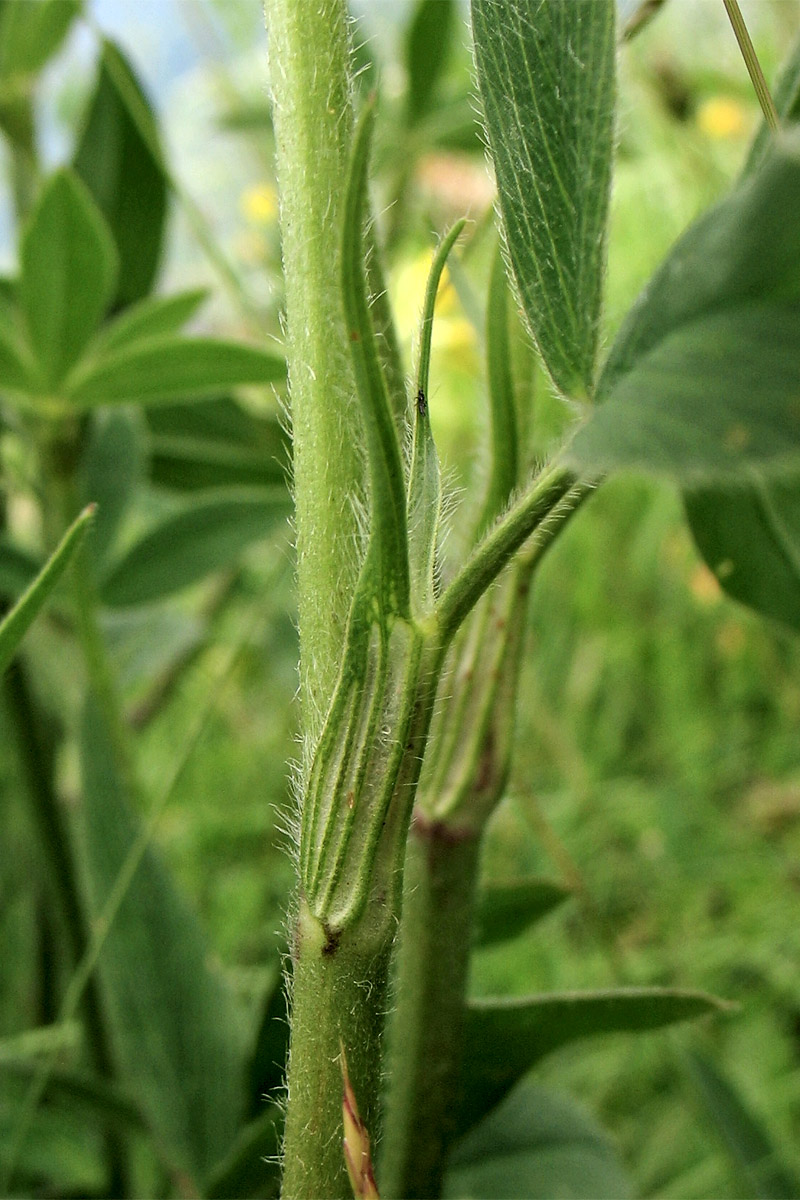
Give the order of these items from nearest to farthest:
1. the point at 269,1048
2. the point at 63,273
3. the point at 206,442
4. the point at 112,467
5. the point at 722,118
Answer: the point at 269,1048 → the point at 63,273 → the point at 112,467 → the point at 206,442 → the point at 722,118

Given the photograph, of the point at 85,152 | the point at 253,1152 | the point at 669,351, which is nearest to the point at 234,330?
the point at 85,152

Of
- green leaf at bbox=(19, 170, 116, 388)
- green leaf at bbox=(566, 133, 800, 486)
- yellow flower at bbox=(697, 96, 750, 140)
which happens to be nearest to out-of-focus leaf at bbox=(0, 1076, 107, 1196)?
green leaf at bbox=(19, 170, 116, 388)

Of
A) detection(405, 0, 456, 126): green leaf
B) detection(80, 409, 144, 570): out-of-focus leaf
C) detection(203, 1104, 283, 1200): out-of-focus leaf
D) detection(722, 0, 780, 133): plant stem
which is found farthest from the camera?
detection(405, 0, 456, 126): green leaf

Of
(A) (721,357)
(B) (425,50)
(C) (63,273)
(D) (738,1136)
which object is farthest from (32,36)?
(D) (738,1136)

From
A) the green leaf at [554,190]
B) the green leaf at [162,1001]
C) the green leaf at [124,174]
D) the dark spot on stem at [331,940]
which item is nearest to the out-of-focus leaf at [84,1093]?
the green leaf at [162,1001]

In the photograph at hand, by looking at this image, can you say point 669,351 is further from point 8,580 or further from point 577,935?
point 577,935

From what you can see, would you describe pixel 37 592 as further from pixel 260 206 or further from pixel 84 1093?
pixel 260 206

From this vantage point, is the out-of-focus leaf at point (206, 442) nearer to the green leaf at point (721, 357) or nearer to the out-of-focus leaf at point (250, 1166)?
the out-of-focus leaf at point (250, 1166)

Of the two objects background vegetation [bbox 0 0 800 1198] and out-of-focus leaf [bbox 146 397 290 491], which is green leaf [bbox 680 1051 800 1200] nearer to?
background vegetation [bbox 0 0 800 1198]

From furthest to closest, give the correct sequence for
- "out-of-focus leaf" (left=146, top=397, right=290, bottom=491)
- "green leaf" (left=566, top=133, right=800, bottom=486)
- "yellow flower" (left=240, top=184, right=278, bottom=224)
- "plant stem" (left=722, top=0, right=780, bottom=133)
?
"yellow flower" (left=240, top=184, right=278, bottom=224) < "out-of-focus leaf" (left=146, top=397, right=290, bottom=491) < "plant stem" (left=722, top=0, right=780, bottom=133) < "green leaf" (left=566, top=133, right=800, bottom=486)
